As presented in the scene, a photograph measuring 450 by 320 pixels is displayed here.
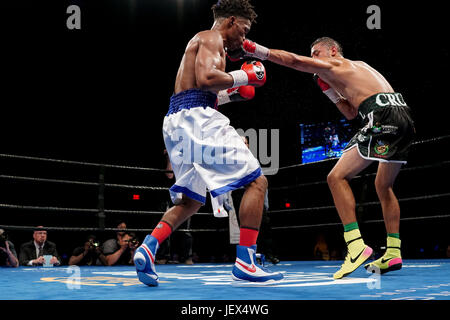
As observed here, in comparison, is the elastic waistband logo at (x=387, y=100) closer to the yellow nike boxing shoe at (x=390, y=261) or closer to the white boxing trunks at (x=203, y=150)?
the yellow nike boxing shoe at (x=390, y=261)

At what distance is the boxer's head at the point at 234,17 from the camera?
1861 millimetres

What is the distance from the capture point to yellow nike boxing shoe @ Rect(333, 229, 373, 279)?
1.85 metres

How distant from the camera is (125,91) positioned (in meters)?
Result: 7.27

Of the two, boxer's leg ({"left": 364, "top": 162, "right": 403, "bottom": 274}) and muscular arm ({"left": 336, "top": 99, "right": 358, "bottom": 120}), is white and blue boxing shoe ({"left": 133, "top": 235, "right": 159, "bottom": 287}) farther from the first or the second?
muscular arm ({"left": 336, "top": 99, "right": 358, "bottom": 120})

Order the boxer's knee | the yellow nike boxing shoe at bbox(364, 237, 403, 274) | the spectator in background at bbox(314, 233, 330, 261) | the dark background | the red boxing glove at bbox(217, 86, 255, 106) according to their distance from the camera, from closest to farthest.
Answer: the boxer's knee
the red boxing glove at bbox(217, 86, 255, 106)
the yellow nike boxing shoe at bbox(364, 237, 403, 274)
the dark background
the spectator in background at bbox(314, 233, 330, 261)

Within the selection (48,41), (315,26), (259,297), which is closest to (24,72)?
(48,41)

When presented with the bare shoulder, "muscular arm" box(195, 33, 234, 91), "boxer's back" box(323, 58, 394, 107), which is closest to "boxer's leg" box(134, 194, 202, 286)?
"muscular arm" box(195, 33, 234, 91)

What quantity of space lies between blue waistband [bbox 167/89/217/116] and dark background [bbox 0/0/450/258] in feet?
9.89

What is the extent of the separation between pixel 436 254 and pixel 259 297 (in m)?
8.29

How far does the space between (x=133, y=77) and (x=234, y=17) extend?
5.51 meters

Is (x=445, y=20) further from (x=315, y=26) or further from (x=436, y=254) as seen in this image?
(x=436, y=254)

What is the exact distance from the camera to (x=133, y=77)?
711cm

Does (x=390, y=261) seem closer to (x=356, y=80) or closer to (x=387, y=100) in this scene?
(x=387, y=100)

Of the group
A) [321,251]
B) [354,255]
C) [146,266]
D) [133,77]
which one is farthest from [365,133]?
[321,251]
